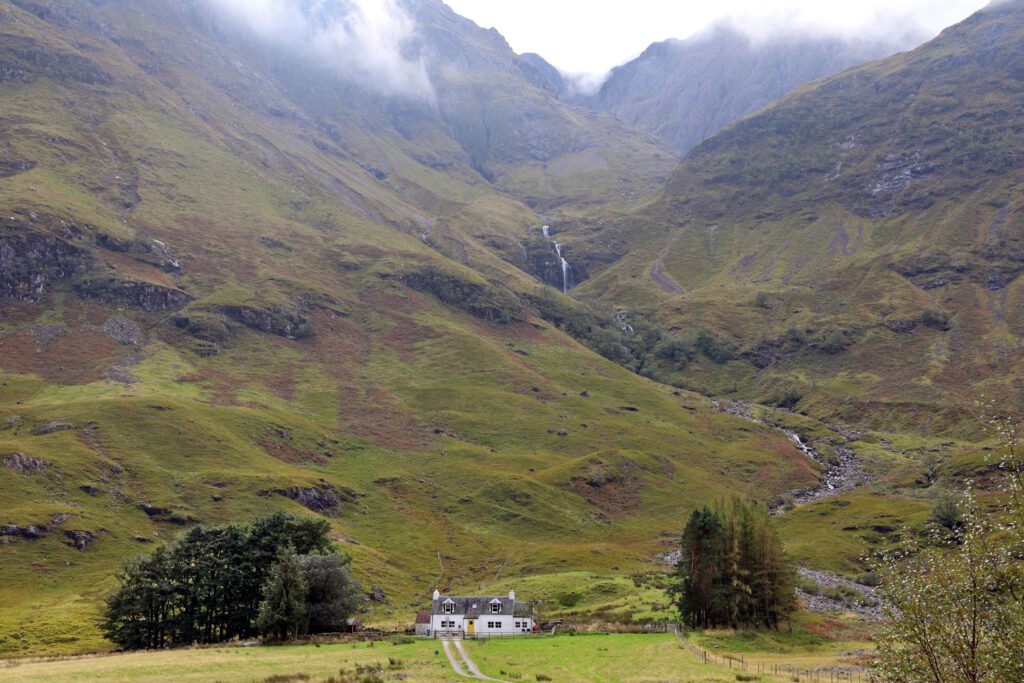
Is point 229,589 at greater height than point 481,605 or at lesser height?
greater

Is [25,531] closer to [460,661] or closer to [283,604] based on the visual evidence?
[283,604]

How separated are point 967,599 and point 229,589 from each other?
8398cm

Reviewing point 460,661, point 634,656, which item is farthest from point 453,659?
point 634,656

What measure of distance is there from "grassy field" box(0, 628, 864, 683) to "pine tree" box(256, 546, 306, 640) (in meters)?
7.87

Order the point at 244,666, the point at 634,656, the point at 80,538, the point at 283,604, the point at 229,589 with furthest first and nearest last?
the point at 80,538 < the point at 229,589 < the point at 283,604 < the point at 634,656 < the point at 244,666

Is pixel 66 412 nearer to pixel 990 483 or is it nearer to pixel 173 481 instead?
pixel 173 481

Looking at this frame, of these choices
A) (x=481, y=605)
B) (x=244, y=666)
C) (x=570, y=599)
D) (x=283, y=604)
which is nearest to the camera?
(x=244, y=666)

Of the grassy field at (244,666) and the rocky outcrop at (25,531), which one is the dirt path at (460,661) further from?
the rocky outcrop at (25,531)

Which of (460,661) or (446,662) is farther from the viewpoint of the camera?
(460,661)

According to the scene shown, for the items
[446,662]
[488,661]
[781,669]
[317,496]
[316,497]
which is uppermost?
[317,496]

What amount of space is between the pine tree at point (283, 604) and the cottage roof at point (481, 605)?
26036mm

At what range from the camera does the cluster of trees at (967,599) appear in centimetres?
2519

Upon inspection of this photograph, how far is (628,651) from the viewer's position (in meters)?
66.2

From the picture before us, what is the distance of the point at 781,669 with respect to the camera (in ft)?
→ 198
